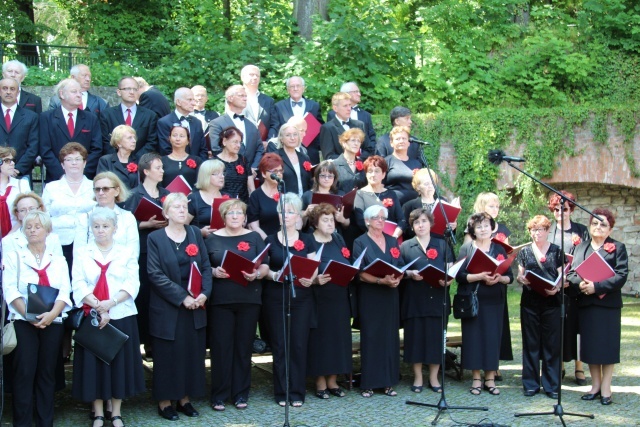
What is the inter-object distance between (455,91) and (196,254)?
→ 30.8 ft

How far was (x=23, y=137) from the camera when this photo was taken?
29.6 ft

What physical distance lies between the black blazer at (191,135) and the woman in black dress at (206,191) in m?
0.85

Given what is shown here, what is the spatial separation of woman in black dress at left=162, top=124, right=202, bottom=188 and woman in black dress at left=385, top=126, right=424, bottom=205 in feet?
7.21

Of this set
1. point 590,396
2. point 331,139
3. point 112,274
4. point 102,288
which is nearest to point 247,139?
point 331,139

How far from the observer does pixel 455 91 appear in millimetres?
16188

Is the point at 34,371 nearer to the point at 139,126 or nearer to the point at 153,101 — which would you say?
the point at 139,126

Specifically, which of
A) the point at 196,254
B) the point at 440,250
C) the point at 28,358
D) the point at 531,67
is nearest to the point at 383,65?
the point at 531,67

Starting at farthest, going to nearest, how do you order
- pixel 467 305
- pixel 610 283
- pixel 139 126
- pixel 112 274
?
pixel 139 126 → pixel 467 305 → pixel 610 283 → pixel 112 274

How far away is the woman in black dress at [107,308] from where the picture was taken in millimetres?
7336

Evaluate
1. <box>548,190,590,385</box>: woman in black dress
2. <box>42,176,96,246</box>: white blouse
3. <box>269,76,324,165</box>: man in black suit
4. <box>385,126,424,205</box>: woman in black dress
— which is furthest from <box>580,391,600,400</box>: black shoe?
<box>42,176,96,246</box>: white blouse

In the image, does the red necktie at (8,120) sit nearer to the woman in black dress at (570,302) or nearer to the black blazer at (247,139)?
the black blazer at (247,139)

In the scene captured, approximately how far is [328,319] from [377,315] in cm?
50

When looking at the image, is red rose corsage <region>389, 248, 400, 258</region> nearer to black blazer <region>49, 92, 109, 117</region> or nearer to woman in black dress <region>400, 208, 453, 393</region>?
woman in black dress <region>400, 208, 453, 393</region>

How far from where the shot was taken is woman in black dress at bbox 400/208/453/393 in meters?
8.86
